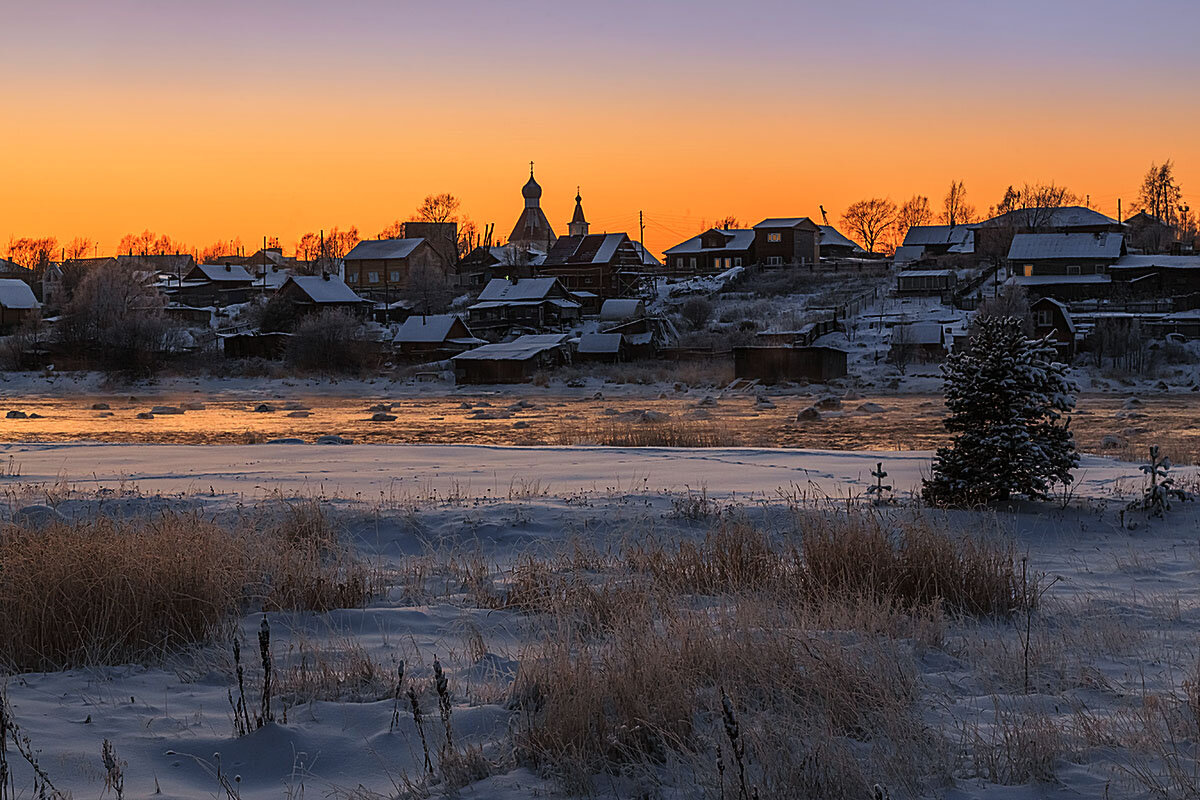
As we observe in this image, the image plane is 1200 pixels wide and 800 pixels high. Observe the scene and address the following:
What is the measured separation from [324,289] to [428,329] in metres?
17.5

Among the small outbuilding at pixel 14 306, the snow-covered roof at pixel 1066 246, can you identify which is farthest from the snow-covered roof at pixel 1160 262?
the small outbuilding at pixel 14 306

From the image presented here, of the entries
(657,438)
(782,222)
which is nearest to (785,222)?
(782,222)

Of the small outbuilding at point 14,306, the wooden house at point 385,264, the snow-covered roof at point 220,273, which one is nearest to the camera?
the small outbuilding at point 14,306

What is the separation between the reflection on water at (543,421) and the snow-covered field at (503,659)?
1107 cm

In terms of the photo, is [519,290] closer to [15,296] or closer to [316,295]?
[316,295]

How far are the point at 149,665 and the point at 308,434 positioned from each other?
22.8 metres

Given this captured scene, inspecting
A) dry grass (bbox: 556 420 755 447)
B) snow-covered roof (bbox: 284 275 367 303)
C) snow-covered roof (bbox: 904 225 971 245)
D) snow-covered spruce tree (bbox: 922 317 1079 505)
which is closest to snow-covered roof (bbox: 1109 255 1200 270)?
snow-covered roof (bbox: 904 225 971 245)

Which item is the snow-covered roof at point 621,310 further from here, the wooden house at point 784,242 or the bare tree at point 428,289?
the wooden house at point 784,242

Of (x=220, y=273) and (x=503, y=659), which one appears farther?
(x=220, y=273)

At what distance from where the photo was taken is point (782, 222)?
101 metres

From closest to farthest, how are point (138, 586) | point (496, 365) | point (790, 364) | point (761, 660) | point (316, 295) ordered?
point (761, 660)
point (138, 586)
point (790, 364)
point (496, 365)
point (316, 295)

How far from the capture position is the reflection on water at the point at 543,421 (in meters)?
26.0

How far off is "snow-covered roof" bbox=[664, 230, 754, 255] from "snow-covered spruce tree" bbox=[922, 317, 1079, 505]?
300 ft

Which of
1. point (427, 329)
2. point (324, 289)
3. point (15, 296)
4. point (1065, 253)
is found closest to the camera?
point (427, 329)
